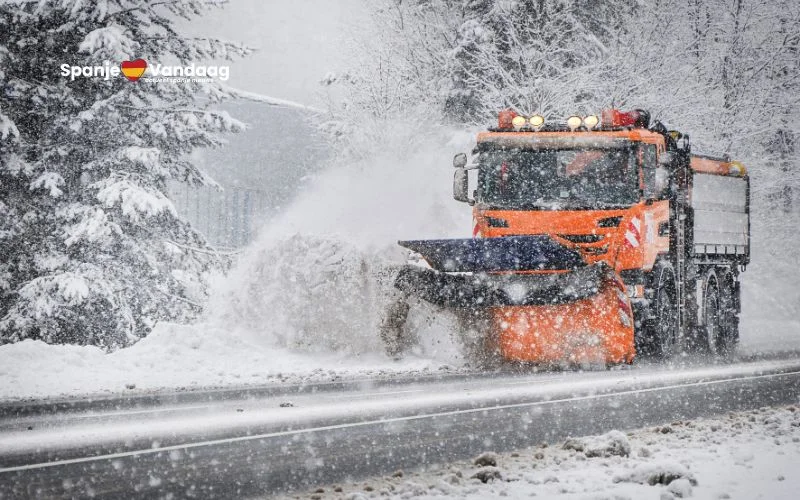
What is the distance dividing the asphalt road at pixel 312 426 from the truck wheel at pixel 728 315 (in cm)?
427

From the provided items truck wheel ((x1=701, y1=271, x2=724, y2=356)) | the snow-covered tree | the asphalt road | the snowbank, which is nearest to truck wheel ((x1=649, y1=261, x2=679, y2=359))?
the asphalt road

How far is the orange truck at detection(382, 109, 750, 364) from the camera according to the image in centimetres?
1065

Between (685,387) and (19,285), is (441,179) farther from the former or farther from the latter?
(685,387)

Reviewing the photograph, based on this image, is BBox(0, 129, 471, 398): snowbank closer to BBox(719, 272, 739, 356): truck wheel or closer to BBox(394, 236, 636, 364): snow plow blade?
BBox(394, 236, 636, 364): snow plow blade

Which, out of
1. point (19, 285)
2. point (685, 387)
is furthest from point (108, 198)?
point (685, 387)

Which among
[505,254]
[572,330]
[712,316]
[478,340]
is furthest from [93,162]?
[712,316]

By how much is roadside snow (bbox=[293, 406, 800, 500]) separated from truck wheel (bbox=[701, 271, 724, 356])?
7.82m

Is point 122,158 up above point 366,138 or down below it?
below

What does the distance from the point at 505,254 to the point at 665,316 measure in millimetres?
3263

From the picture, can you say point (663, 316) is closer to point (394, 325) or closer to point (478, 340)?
point (478, 340)

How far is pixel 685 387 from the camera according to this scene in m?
9.97

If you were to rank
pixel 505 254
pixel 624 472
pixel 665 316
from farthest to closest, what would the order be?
1. pixel 665 316
2. pixel 505 254
3. pixel 624 472

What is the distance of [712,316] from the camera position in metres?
14.8

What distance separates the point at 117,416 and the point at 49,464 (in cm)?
211
